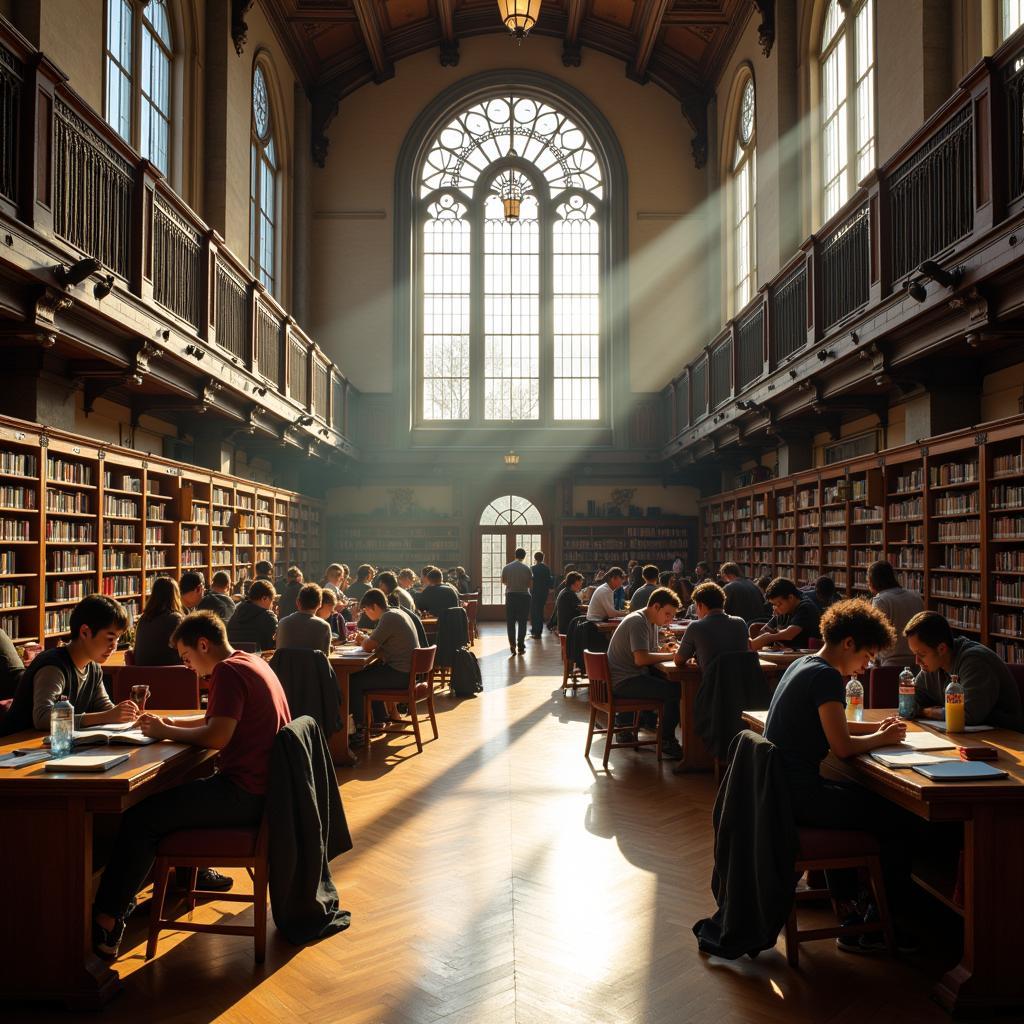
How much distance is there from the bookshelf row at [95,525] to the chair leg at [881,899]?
214 inches

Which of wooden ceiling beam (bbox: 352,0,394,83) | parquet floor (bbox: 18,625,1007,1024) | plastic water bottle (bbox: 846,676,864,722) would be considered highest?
wooden ceiling beam (bbox: 352,0,394,83)

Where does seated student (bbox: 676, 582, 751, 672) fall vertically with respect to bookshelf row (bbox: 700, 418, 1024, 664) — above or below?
below


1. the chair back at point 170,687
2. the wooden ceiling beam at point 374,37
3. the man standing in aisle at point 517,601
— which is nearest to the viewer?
the chair back at point 170,687

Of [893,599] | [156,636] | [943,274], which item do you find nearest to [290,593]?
[156,636]

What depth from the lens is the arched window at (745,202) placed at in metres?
15.5

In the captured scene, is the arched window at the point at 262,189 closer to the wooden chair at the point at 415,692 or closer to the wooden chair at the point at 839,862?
the wooden chair at the point at 415,692

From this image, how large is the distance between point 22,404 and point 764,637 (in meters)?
5.65

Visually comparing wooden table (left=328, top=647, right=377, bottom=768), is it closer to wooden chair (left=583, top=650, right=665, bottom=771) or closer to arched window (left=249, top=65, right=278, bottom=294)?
wooden chair (left=583, top=650, right=665, bottom=771)

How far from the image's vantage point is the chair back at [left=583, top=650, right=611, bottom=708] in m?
6.15

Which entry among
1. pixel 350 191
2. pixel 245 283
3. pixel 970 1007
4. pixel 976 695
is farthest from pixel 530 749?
pixel 350 191

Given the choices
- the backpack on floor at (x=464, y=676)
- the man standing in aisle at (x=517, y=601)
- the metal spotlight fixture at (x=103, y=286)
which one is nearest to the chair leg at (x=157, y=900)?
the metal spotlight fixture at (x=103, y=286)

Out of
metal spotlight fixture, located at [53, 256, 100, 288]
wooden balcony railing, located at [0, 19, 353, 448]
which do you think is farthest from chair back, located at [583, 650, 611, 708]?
wooden balcony railing, located at [0, 19, 353, 448]

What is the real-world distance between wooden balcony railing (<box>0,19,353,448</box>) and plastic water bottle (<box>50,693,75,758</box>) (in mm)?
3169

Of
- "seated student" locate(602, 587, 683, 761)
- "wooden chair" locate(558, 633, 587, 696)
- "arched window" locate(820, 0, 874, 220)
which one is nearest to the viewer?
"seated student" locate(602, 587, 683, 761)
